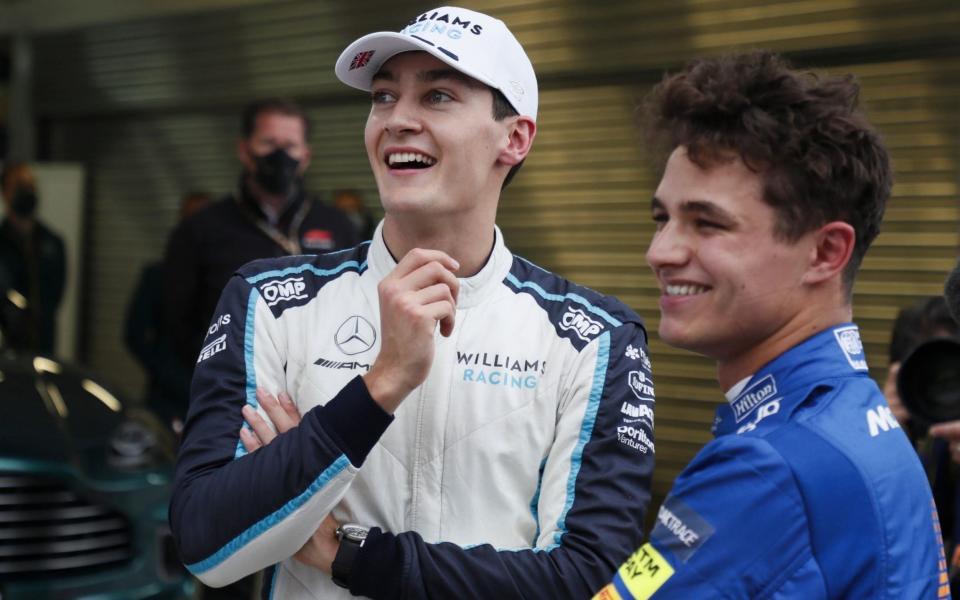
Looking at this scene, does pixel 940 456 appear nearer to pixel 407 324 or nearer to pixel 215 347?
pixel 407 324

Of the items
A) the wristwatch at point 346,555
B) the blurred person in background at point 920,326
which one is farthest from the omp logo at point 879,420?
the blurred person in background at point 920,326

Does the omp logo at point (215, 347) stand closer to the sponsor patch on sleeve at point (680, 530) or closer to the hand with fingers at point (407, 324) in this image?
the hand with fingers at point (407, 324)

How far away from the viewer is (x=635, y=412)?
255 centimetres

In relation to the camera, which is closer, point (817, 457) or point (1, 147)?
point (817, 457)

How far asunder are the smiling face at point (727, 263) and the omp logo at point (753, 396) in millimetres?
63

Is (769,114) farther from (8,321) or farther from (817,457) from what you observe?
(8,321)

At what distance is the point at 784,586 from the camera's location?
1.63m

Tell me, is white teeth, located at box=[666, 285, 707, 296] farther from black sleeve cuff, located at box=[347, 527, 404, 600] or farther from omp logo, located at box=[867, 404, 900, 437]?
black sleeve cuff, located at box=[347, 527, 404, 600]

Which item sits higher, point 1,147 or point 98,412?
point 1,147


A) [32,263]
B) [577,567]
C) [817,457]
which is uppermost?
[32,263]

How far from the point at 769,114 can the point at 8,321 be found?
4626mm

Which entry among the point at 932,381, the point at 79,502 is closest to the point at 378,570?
the point at 932,381

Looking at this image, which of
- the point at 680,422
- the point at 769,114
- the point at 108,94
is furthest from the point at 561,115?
the point at 769,114

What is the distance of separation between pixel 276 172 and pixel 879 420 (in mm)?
3971
